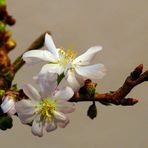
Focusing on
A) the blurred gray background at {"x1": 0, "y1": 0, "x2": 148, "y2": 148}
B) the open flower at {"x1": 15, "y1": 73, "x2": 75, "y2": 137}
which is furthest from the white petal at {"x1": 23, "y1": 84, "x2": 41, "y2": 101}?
the blurred gray background at {"x1": 0, "y1": 0, "x2": 148, "y2": 148}

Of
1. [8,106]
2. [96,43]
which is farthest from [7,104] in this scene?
[96,43]

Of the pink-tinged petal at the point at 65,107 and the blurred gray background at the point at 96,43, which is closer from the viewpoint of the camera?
the pink-tinged petal at the point at 65,107

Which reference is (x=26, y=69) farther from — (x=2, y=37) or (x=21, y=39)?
(x=2, y=37)

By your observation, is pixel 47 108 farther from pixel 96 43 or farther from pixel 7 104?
pixel 96 43

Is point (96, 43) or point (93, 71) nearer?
point (93, 71)

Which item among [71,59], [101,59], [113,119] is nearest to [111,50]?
[101,59]

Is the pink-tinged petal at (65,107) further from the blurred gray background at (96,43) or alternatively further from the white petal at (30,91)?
the blurred gray background at (96,43)

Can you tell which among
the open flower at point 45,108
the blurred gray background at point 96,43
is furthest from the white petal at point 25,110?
the blurred gray background at point 96,43
